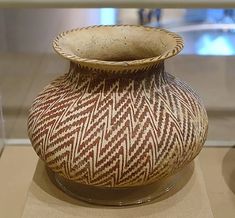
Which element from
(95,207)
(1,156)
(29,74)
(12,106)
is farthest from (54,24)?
(95,207)

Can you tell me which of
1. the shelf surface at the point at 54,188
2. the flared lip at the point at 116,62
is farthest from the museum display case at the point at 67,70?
the flared lip at the point at 116,62

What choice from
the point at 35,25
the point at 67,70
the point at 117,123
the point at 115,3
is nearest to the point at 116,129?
the point at 117,123

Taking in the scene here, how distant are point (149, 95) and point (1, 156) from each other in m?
0.35

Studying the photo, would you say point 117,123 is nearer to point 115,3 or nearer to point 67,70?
point 115,3

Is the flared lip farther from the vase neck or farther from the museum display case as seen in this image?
the museum display case

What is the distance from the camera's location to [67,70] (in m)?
1.03

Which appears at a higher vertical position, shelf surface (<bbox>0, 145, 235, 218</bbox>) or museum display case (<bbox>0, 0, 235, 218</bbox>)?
museum display case (<bbox>0, 0, 235, 218</bbox>)

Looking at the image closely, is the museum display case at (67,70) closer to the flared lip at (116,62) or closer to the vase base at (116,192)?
the vase base at (116,192)

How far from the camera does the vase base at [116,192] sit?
0.64 meters

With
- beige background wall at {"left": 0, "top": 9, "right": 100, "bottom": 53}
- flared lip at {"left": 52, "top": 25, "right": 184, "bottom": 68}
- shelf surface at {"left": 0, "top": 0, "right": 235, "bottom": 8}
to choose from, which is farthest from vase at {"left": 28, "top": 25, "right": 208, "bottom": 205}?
beige background wall at {"left": 0, "top": 9, "right": 100, "bottom": 53}

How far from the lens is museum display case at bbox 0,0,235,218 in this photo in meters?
0.65

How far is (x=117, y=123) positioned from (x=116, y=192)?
0.12 m

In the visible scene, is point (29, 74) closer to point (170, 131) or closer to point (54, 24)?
point (54, 24)

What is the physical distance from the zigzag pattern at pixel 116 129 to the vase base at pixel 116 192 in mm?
52
